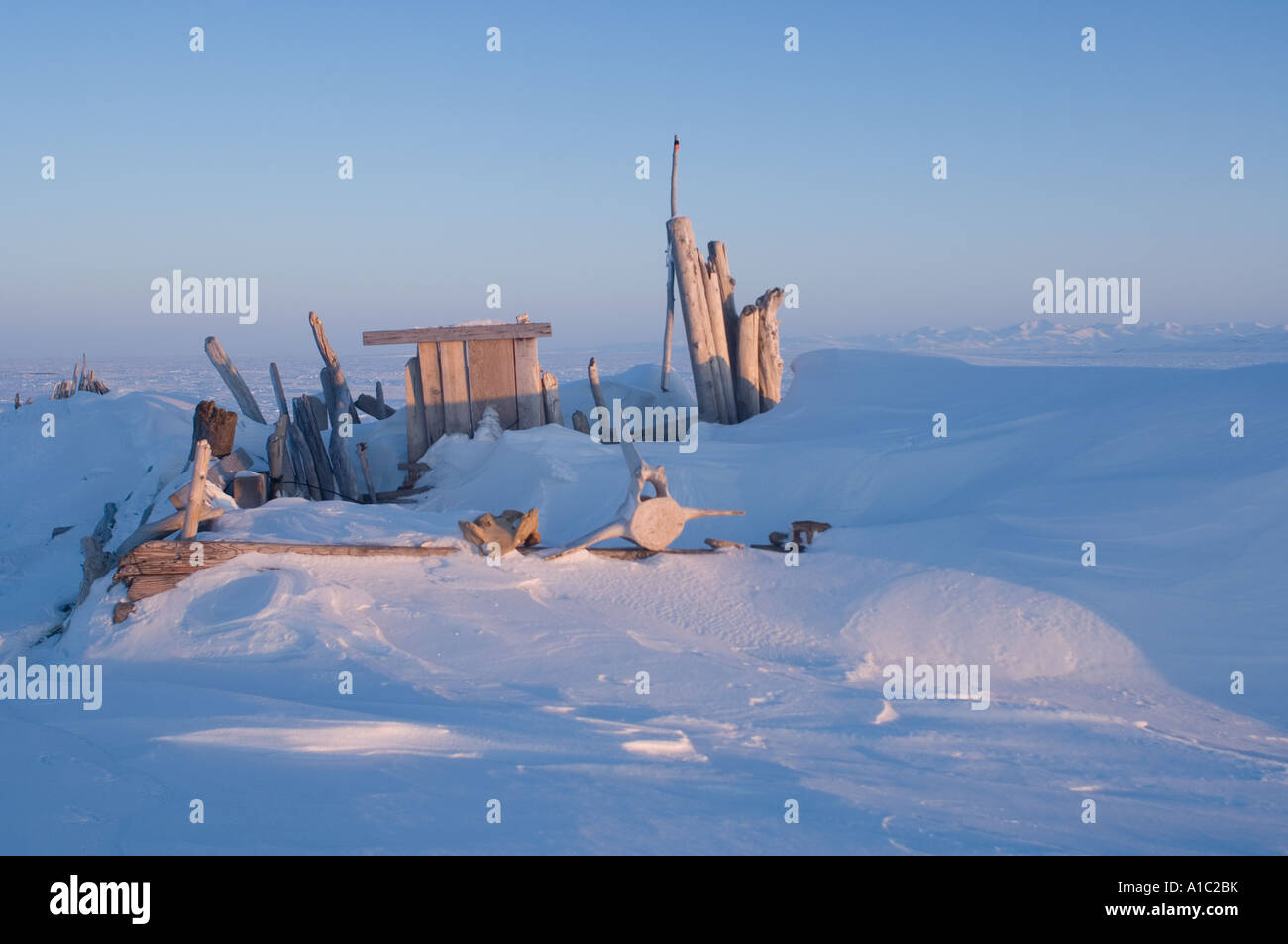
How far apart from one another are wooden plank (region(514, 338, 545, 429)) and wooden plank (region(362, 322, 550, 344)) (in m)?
0.15

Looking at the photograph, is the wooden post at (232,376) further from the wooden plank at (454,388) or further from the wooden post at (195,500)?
the wooden post at (195,500)

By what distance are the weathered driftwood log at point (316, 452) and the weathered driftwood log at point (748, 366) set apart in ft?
19.2

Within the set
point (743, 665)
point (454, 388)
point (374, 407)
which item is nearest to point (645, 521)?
point (743, 665)

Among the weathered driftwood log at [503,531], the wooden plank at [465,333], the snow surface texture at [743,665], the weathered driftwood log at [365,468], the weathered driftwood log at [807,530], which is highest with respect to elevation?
the wooden plank at [465,333]

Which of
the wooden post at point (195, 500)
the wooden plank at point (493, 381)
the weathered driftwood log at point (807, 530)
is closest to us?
the wooden post at point (195, 500)

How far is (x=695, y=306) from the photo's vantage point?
13.9 m

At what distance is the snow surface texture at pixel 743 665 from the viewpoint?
392 cm

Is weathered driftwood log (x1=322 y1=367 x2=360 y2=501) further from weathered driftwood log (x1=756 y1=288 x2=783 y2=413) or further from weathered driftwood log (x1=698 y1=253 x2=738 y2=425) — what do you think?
weathered driftwood log (x1=756 y1=288 x2=783 y2=413)

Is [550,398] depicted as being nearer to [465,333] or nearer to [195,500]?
[465,333]

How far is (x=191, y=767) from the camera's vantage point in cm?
422

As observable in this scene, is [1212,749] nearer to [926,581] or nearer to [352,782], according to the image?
[926,581]

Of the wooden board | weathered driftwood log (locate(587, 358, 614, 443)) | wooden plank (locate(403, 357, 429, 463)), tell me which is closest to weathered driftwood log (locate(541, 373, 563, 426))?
weathered driftwood log (locate(587, 358, 614, 443))

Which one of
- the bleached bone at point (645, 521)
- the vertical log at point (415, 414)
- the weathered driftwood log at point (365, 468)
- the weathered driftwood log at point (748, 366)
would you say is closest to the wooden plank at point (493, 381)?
the vertical log at point (415, 414)
